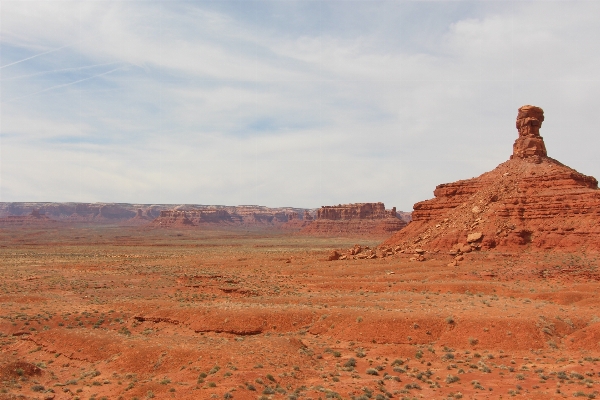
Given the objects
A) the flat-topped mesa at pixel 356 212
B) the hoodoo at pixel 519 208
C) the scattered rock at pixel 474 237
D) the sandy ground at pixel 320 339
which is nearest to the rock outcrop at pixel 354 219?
the flat-topped mesa at pixel 356 212

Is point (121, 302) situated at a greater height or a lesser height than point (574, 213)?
lesser

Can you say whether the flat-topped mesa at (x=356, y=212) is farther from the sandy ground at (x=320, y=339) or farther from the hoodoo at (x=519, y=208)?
the sandy ground at (x=320, y=339)

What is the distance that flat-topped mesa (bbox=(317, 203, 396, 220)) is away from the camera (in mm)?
175625

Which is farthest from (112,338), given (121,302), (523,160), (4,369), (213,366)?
(523,160)

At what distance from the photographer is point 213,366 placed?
673 inches

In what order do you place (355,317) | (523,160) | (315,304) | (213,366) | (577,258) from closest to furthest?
1. (213,366)
2. (355,317)
3. (315,304)
4. (577,258)
5. (523,160)

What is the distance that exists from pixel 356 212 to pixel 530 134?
12446cm

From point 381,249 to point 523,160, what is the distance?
21.1 m

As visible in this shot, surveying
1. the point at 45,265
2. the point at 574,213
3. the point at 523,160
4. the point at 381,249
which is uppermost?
the point at 523,160

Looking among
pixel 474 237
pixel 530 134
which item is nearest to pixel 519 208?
pixel 474 237

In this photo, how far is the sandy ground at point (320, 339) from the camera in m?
15.9

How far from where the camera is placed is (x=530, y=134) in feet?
189

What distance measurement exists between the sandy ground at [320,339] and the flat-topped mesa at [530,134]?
854 inches

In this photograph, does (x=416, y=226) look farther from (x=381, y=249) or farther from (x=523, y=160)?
(x=523, y=160)
